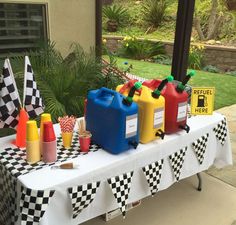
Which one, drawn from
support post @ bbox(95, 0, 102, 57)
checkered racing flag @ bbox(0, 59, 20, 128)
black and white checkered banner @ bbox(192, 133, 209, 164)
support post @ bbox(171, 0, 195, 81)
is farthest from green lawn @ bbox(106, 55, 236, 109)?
checkered racing flag @ bbox(0, 59, 20, 128)

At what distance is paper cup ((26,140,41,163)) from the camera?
1248 mm

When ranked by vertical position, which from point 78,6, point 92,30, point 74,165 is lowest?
point 74,165

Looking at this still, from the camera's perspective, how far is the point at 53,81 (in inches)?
99.3

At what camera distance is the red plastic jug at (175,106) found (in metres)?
1.54

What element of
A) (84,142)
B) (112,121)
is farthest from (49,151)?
(112,121)

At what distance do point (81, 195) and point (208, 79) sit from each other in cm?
535

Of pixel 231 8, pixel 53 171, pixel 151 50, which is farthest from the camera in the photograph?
pixel 231 8

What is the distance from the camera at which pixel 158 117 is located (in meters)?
1.46

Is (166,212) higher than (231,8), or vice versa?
(231,8)

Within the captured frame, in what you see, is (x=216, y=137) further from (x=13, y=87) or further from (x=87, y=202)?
(x=13, y=87)

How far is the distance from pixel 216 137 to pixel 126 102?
0.89 metres

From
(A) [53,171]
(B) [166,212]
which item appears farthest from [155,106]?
(B) [166,212]

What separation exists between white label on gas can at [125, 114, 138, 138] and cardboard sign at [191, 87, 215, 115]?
2.17 feet

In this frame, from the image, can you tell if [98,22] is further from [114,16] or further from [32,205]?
[114,16]
